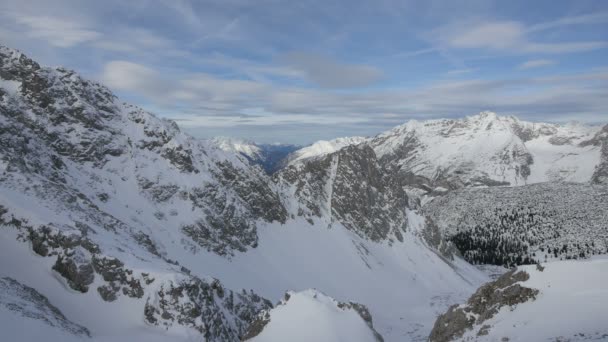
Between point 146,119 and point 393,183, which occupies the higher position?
point 146,119

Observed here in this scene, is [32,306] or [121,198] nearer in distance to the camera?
[32,306]

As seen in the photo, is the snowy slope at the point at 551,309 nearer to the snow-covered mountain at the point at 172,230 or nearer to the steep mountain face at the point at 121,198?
the snow-covered mountain at the point at 172,230

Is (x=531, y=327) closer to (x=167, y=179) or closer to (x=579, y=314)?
(x=579, y=314)

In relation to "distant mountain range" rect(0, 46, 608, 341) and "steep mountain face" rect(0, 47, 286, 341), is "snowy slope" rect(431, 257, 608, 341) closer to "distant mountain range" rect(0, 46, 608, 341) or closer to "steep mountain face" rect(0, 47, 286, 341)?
"distant mountain range" rect(0, 46, 608, 341)

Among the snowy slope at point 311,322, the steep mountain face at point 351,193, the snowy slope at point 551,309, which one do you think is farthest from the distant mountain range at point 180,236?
the snowy slope at point 551,309

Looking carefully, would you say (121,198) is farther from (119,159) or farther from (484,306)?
(484,306)

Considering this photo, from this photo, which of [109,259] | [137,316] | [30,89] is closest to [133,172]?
[30,89]

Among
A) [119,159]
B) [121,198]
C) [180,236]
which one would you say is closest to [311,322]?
[180,236]
